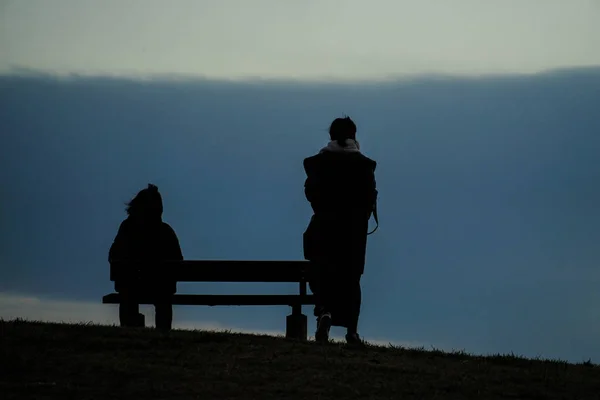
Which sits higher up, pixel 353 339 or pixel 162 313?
pixel 162 313

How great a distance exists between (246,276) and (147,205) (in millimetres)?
1576

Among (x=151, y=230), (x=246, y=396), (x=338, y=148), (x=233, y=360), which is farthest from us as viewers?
(x=151, y=230)

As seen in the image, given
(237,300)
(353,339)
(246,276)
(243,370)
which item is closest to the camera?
(243,370)

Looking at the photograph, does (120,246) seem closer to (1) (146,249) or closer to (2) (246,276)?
(1) (146,249)

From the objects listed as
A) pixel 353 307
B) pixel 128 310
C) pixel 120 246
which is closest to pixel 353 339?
pixel 353 307

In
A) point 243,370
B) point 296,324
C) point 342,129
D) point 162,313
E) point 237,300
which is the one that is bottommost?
point 243,370

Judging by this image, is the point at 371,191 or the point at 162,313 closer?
the point at 371,191

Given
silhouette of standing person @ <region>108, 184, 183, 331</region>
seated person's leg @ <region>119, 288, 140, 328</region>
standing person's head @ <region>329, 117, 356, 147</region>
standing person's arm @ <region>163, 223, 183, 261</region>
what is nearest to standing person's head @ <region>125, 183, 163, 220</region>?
silhouette of standing person @ <region>108, 184, 183, 331</region>

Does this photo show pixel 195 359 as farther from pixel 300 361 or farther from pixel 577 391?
pixel 577 391

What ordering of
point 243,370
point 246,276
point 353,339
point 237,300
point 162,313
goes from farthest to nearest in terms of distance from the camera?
1. point 162,313
2. point 237,300
3. point 246,276
4. point 353,339
5. point 243,370

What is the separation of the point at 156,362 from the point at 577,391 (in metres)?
3.73

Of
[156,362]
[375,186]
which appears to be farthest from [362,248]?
[156,362]

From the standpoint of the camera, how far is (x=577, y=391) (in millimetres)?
11234

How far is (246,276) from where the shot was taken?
1534 cm
